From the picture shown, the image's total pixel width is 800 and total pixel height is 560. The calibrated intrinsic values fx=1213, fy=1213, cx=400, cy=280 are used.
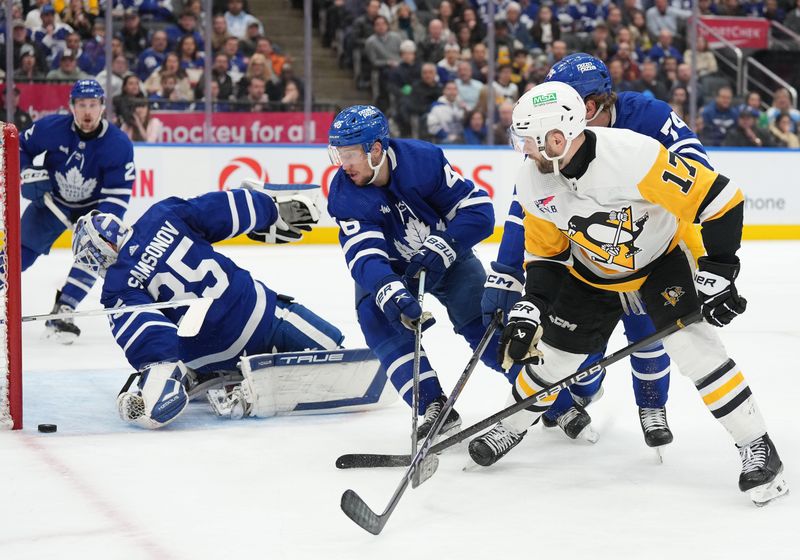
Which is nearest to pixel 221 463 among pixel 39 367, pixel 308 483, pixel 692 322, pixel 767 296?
pixel 308 483

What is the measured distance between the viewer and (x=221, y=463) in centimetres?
323

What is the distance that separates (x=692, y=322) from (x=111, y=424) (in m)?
1.81

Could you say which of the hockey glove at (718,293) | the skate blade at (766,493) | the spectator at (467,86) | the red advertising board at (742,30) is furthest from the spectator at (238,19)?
the skate blade at (766,493)

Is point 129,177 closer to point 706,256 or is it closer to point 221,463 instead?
point 221,463

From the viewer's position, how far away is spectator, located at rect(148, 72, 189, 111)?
8234 mm

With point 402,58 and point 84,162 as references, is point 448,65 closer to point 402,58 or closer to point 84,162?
point 402,58

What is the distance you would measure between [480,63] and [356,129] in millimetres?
5983

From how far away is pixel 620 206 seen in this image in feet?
9.34

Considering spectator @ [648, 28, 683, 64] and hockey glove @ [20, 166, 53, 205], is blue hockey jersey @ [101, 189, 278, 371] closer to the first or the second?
hockey glove @ [20, 166, 53, 205]

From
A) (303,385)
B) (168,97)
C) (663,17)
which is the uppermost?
(663,17)

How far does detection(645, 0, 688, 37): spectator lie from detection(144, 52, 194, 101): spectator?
3821mm

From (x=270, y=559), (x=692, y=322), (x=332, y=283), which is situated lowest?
(x=332, y=283)

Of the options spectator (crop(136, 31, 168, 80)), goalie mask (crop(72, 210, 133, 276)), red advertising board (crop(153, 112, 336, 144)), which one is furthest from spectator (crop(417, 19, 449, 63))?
goalie mask (crop(72, 210, 133, 276))

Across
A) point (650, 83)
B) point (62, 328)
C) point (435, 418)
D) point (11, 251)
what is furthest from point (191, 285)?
point (650, 83)
